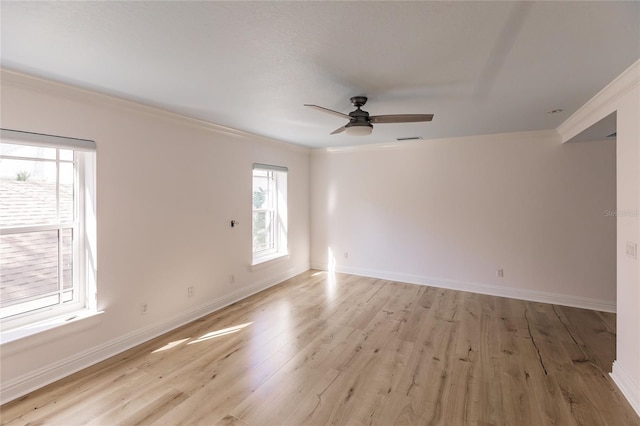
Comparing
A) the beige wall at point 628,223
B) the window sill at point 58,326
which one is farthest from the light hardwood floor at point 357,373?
the window sill at point 58,326

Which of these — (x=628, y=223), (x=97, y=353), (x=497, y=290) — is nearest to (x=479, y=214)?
(x=497, y=290)

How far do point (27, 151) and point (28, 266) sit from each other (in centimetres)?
93

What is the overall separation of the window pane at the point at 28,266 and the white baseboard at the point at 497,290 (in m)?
4.20

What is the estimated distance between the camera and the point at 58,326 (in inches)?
94.8

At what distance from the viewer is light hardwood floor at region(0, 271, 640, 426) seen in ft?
6.64

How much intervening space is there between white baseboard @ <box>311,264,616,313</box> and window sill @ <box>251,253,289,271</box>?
1255mm

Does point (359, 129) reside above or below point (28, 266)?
above

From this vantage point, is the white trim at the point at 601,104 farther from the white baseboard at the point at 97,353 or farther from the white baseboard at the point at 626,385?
the white baseboard at the point at 97,353

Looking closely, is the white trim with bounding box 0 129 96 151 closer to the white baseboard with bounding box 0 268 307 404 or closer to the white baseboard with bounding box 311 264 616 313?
the white baseboard with bounding box 0 268 307 404

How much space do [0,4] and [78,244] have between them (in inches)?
75.7

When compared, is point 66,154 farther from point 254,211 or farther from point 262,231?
point 262,231

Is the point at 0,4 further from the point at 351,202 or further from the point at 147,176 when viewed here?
the point at 351,202

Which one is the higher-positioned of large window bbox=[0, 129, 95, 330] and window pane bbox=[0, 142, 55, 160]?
window pane bbox=[0, 142, 55, 160]

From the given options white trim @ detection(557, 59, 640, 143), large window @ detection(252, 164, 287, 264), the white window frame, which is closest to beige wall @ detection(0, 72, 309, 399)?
large window @ detection(252, 164, 287, 264)
